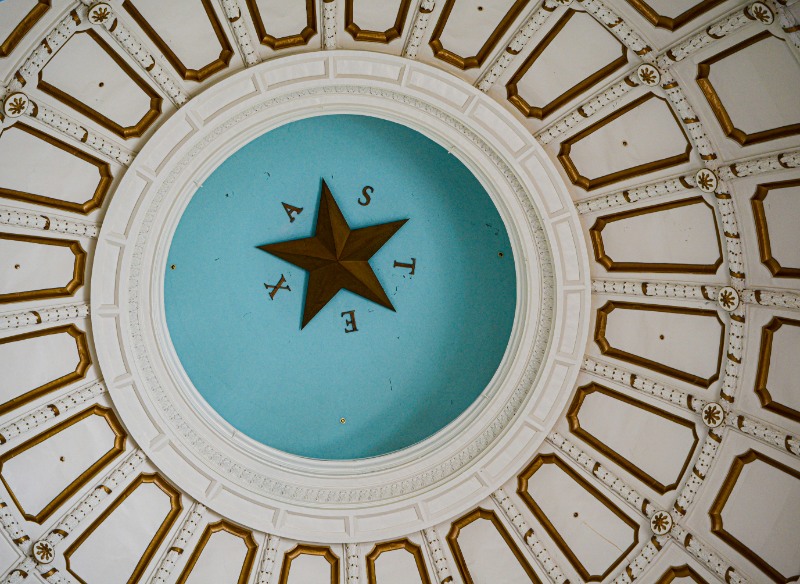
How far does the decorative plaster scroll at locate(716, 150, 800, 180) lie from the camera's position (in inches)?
400

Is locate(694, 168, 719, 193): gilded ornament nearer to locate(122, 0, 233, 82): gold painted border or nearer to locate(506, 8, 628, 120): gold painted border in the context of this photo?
locate(506, 8, 628, 120): gold painted border

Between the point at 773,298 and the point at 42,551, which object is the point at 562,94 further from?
the point at 42,551

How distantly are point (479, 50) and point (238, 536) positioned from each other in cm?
869

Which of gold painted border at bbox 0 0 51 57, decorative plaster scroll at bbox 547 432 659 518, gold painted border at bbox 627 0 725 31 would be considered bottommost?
gold painted border at bbox 0 0 51 57

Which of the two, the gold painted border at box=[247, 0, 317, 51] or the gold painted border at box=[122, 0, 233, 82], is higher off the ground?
the gold painted border at box=[247, 0, 317, 51]

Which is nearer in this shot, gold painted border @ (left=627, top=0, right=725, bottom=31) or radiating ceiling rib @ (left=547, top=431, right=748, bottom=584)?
gold painted border @ (left=627, top=0, right=725, bottom=31)

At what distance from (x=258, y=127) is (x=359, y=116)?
1688 millimetres

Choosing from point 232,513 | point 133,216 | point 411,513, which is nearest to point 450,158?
point 133,216

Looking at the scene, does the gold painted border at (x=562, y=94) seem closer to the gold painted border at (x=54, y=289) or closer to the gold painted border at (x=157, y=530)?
the gold painted border at (x=54, y=289)

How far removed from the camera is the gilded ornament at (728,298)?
450 inches

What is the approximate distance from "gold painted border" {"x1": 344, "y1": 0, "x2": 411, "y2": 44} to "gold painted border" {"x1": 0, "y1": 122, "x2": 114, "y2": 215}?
13.5 ft

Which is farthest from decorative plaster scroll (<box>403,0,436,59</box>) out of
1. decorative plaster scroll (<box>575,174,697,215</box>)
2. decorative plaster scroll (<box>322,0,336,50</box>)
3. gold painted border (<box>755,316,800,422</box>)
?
gold painted border (<box>755,316,800,422</box>)

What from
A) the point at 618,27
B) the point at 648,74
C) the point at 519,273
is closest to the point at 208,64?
the point at 618,27

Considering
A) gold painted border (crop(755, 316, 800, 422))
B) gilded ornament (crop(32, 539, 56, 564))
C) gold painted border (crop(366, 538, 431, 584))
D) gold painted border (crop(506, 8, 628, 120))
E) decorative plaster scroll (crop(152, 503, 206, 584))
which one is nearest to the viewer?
gold painted border (crop(506, 8, 628, 120))
